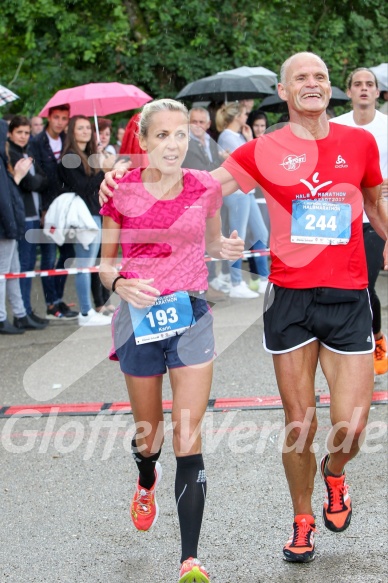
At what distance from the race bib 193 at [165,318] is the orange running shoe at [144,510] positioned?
0.82 m

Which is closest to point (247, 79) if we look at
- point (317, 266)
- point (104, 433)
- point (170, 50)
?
point (170, 50)

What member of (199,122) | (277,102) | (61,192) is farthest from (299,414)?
(277,102)

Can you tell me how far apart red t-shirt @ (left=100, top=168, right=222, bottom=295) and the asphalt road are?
1205 millimetres

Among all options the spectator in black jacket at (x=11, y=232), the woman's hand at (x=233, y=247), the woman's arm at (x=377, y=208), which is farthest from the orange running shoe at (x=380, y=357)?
the spectator in black jacket at (x=11, y=232)

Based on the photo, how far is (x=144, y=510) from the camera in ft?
15.1

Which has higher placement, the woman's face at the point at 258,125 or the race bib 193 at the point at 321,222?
the race bib 193 at the point at 321,222

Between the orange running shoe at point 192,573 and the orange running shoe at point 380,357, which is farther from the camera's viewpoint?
the orange running shoe at point 380,357

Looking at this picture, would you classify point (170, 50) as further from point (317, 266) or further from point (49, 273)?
point (317, 266)

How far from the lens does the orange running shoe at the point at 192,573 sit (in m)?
3.91

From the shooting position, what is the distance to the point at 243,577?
4160mm

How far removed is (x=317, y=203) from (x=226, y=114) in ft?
22.1

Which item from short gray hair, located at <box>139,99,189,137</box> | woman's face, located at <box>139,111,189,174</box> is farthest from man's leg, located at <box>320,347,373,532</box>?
short gray hair, located at <box>139,99,189,137</box>

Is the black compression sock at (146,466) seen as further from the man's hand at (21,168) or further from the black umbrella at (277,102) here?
the black umbrella at (277,102)

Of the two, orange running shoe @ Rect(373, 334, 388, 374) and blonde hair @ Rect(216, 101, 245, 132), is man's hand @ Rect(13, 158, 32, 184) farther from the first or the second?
orange running shoe @ Rect(373, 334, 388, 374)
